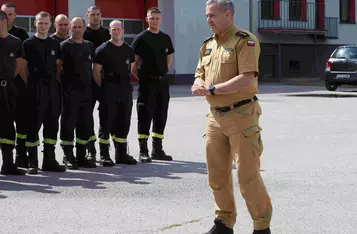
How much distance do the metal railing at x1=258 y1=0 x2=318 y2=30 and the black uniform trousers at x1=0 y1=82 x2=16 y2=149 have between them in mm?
32116

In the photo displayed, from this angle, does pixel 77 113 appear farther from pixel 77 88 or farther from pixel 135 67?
pixel 135 67

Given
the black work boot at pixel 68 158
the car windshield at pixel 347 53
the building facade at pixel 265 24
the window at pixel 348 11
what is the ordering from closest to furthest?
the black work boot at pixel 68 158
the car windshield at pixel 347 53
the building facade at pixel 265 24
the window at pixel 348 11

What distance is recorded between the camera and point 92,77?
1125 centimetres

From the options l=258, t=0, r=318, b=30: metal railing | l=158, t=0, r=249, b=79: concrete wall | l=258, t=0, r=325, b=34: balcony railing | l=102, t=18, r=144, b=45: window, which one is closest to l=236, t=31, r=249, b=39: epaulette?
l=102, t=18, r=144, b=45: window

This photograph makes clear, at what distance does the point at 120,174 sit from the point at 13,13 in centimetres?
229

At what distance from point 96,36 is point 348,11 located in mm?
36481

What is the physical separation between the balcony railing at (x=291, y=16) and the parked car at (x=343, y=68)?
470 inches

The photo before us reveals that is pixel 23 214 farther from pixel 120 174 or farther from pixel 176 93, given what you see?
pixel 176 93

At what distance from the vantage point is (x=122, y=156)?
11508 millimetres

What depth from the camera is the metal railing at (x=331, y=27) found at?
44906 millimetres

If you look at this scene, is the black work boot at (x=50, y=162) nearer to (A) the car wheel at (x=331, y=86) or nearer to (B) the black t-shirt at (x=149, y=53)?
(B) the black t-shirt at (x=149, y=53)

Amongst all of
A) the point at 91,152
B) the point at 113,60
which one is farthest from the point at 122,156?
the point at 113,60

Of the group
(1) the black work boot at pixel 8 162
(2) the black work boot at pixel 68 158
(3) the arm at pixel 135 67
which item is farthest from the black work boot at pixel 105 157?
(1) the black work boot at pixel 8 162

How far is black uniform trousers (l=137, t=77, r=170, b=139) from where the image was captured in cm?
Result: 1182
